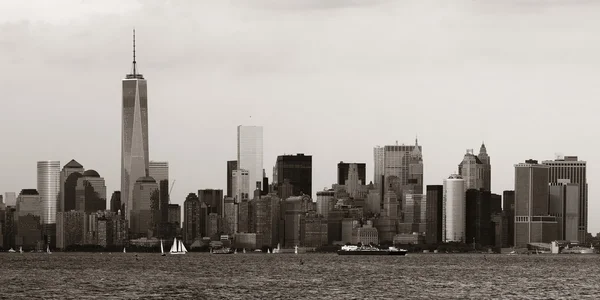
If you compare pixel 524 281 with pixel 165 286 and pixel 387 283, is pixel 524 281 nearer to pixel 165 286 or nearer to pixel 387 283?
pixel 387 283

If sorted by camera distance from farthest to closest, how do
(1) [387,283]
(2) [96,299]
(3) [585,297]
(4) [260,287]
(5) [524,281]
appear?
(5) [524,281] < (1) [387,283] < (4) [260,287] < (3) [585,297] < (2) [96,299]

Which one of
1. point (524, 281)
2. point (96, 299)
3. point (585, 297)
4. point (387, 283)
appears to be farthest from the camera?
point (524, 281)

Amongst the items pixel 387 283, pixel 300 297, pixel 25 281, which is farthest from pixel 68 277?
pixel 300 297

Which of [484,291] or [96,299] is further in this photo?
[484,291]

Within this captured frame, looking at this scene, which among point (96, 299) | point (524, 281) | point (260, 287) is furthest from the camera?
point (524, 281)

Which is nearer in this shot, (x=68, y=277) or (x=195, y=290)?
(x=195, y=290)

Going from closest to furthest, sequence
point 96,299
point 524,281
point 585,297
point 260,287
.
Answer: point 96,299 → point 585,297 → point 260,287 → point 524,281

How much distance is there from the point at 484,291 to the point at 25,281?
67513 mm

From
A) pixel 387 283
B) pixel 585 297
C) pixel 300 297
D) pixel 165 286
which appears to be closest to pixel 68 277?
pixel 165 286

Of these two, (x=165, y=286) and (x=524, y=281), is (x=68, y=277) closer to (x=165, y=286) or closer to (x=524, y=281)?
(x=165, y=286)

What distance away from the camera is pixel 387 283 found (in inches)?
6969

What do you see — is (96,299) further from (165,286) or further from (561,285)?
(561,285)

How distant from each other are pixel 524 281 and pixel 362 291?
43.4 metres

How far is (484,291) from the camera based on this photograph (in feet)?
517
